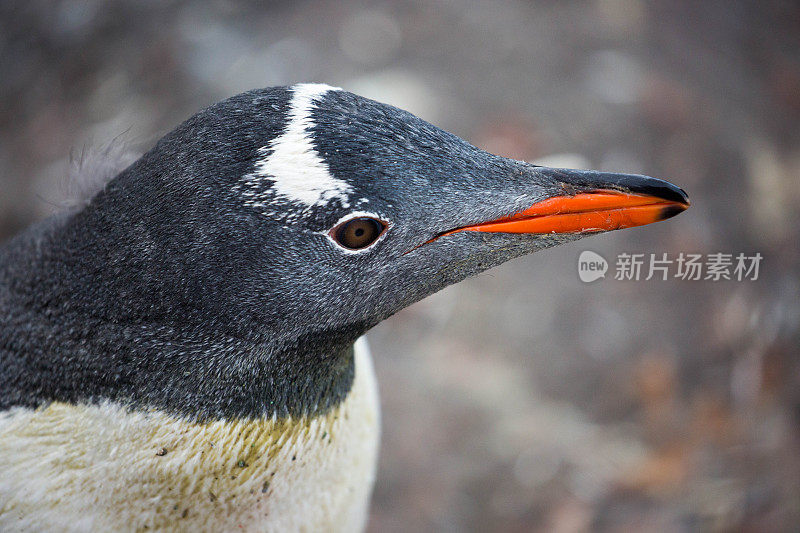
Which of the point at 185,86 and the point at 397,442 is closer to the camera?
the point at 397,442

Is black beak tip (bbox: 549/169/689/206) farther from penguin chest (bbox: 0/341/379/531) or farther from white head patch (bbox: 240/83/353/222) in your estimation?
penguin chest (bbox: 0/341/379/531)

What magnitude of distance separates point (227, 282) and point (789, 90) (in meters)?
4.10

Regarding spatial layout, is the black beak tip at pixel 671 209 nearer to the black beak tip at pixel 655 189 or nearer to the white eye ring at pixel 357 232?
the black beak tip at pixel 655 189

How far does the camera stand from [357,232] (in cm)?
156

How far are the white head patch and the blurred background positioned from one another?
1.65m

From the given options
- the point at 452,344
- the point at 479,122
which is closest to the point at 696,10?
the point at 479,122

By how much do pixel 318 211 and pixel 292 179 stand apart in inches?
3.4

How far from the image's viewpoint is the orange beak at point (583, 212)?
1.63m

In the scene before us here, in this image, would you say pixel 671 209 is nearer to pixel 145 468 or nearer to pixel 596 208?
pixel 596 208

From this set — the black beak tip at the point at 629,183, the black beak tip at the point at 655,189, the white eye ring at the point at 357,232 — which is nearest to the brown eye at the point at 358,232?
the white eye ring at the point at 357,232

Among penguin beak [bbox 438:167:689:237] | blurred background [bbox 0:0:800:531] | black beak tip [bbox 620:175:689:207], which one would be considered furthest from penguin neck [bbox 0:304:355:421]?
blurred background [bbox 0:0:800:531]

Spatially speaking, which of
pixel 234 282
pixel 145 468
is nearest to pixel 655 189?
pixel 234 282

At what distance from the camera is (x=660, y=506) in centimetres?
341

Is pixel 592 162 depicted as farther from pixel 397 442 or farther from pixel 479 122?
pixel 397 442
